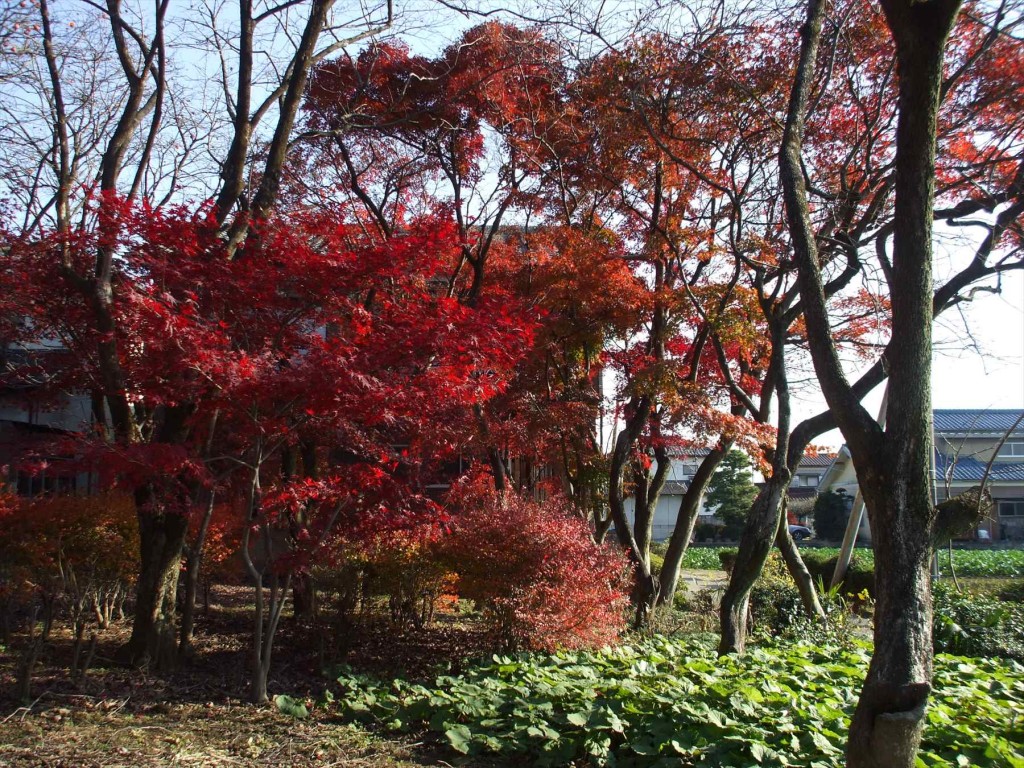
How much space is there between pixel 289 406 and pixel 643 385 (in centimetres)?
545

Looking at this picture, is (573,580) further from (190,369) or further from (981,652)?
(981,652)


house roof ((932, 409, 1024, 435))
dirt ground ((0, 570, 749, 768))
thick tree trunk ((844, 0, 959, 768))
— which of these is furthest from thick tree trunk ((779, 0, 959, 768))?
house roof ((932, 409, 1024, 435))

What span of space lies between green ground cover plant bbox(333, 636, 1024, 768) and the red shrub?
263mm

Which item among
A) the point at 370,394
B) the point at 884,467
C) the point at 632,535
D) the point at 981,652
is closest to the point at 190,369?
the point at 370,394

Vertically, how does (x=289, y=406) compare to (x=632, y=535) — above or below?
above

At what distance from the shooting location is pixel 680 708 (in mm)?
5152

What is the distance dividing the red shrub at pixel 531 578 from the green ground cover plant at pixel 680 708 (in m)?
0.26

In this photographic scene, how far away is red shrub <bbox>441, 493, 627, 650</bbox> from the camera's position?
7.54m

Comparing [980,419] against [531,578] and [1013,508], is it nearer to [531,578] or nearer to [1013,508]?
[1013,508]

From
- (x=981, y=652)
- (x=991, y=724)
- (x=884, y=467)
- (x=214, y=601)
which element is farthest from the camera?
(x=214, y=601)

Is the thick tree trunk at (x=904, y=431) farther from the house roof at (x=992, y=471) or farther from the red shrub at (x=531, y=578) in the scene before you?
the house roof at (x=992, y=471)

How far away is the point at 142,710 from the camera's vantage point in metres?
6.03

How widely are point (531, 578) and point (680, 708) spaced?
8.57ft

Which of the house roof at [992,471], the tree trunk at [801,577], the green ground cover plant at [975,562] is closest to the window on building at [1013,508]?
the house roof at [992,471]
